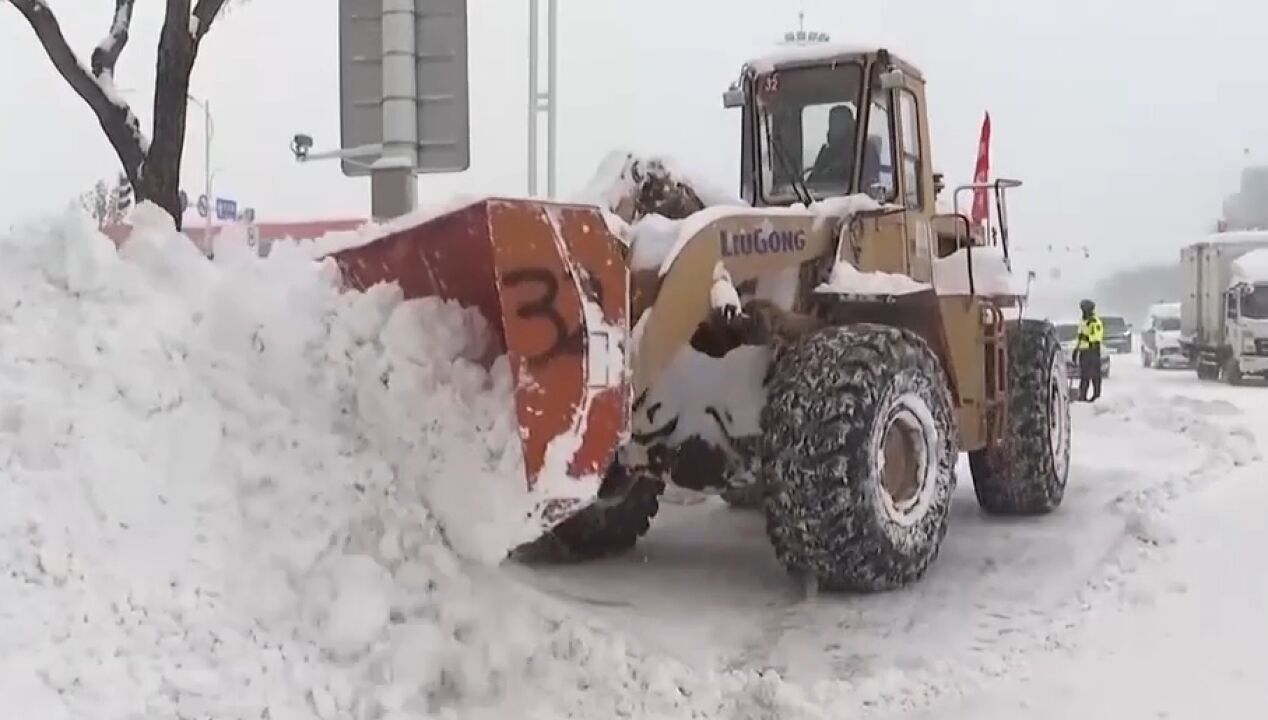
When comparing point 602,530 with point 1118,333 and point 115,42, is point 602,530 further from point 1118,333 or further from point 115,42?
point 1118,333

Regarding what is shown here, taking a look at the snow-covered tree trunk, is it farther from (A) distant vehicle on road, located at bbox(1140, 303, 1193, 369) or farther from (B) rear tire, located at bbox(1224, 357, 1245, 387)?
(A) distant vehicle on road, located at bbox(1140, 303, 1193, 369)

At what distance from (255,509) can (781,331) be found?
3042mm

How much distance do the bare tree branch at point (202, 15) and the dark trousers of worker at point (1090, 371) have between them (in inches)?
518

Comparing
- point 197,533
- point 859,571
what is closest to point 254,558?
point 197,533

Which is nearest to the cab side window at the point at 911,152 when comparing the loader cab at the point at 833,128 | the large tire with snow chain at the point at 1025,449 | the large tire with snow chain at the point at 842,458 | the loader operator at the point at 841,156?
the loader cab at the point at 833,128

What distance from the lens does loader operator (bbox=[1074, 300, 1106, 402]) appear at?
64.3 ft

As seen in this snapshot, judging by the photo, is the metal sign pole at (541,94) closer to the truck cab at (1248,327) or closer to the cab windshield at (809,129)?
the cab windshield at (809,129)

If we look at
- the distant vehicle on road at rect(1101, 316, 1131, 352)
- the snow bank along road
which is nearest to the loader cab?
the snow bank along road

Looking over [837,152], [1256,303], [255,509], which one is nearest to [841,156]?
[837,152]

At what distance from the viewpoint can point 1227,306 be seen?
27.0 m

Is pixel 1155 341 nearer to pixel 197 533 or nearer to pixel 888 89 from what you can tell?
pixel 888 89

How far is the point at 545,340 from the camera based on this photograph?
16.6 ft

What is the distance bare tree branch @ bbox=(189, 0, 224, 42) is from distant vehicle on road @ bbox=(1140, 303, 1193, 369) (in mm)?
25276

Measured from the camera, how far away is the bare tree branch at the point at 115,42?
12805 mm
